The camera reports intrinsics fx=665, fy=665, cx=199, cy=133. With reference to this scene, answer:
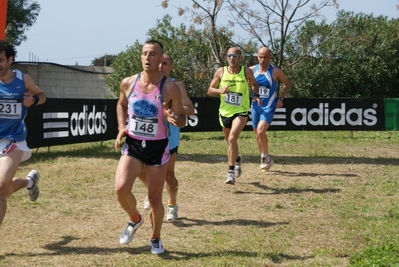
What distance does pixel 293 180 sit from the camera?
448 inches

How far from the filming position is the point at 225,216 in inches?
330

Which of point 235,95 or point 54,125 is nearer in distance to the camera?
point 235,95

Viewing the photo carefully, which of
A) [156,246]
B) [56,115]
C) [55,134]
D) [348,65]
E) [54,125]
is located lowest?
[156,246]

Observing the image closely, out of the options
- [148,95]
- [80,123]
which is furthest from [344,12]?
[148,95]

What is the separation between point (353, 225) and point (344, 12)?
2153cm

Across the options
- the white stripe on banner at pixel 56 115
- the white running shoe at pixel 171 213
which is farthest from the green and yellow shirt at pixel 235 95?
the white stripe on banner at pixel 56 115

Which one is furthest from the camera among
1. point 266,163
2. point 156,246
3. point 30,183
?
point 266,163

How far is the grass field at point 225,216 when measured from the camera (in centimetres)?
641

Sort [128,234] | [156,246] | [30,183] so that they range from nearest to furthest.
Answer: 1. [156,246]
2. [128,234]
3. [30,183]

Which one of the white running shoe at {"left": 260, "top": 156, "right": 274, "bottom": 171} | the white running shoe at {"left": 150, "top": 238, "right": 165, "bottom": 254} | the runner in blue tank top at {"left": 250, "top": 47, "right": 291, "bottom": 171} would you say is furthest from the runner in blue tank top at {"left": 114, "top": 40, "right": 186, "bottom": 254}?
the white running shoe at {"left": 260, "top": 156, "right": 274, "bottom": 171}

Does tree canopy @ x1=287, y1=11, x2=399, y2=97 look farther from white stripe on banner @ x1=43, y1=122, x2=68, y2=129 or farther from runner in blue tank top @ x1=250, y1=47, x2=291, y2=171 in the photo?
runner in blue tank top @ x1=250, y1=47, x2=291, y2=171

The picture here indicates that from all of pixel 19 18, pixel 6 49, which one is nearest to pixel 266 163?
pixel 6 49

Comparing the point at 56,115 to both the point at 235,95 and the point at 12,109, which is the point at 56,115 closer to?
the point at 235,95

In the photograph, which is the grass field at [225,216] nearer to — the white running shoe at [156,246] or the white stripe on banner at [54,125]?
the white running shoe at [156,246]
